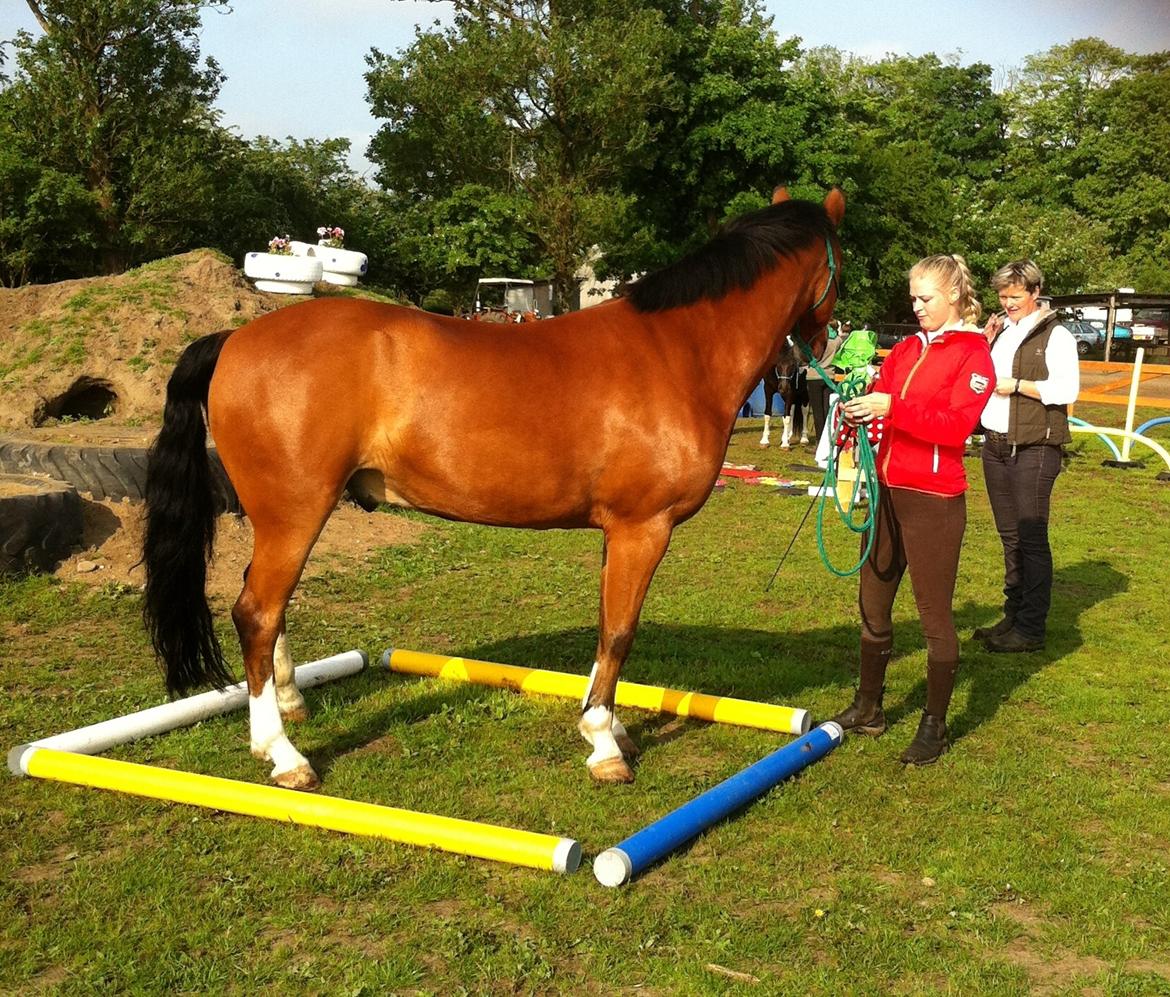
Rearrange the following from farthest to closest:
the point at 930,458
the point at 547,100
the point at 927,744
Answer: the point at 547,100, the point at 927,744, the point at 930,458

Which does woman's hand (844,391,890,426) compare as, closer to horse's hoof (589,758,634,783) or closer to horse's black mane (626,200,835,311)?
horse's black mane (626,200,835,311)

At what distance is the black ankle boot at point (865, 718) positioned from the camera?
18.1 feet

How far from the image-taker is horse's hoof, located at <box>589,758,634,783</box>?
4.84 m

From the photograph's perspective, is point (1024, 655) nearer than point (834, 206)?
No

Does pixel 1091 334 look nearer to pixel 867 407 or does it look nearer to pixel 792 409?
pixel 792 409

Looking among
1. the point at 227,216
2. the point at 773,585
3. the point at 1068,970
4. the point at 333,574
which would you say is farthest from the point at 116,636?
the point at 227,216

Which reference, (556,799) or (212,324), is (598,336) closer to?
(556,799)

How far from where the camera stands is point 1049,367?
7113mm

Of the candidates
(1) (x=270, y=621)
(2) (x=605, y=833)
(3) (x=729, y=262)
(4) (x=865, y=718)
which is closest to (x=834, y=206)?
(3) (x=729, y=262)

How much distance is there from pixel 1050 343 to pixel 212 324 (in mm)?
9157

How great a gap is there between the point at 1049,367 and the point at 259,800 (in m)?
5.66

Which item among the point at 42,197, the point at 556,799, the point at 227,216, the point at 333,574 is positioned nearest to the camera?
the point at 556,799

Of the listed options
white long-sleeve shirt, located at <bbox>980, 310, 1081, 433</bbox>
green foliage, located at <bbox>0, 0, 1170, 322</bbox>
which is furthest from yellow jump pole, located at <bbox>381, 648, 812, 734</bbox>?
green foliage, located at <bbox>0, 0, 1170, 322</bbox>

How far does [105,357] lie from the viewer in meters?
11.7
